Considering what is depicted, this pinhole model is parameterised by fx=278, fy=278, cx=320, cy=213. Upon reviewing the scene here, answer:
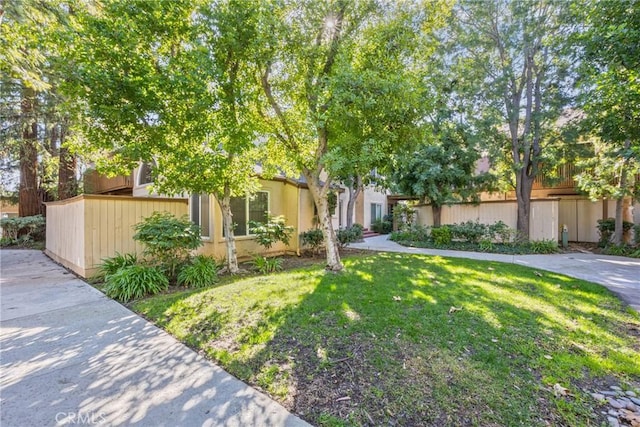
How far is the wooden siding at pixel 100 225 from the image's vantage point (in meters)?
6.53

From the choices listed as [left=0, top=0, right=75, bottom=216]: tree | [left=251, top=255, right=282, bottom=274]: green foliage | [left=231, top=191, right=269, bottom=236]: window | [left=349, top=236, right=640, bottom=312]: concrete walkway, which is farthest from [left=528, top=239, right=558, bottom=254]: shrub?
[left=0, top=0, right=75, bottom=216]: tree

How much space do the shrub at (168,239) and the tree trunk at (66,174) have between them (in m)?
10.2

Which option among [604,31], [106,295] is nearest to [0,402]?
[106,295]

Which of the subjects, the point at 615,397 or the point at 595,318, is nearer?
the point at 615,397

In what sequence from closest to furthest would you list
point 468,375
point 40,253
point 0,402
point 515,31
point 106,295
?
1. point 0,402
2. point 468,375
3. point 106,295
4. point 515,31
5. point 40,253

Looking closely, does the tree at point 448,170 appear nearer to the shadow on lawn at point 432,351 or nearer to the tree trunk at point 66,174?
the shadow on lawn at point 432,351

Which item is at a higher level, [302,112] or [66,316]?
[302,112]

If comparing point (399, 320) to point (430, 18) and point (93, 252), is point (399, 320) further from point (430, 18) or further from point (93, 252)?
point (93, 252)

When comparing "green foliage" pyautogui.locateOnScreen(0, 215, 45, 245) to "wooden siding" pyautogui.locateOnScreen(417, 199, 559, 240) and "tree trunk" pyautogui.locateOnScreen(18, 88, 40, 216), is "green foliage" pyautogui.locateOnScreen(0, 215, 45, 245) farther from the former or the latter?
"wooden siding" pyautogui.locateOnScreen(417, 199, 559, 240)

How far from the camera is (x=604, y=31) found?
5.71 meters

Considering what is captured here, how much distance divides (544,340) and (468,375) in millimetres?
1513

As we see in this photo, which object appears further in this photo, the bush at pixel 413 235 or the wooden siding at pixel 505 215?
the bush at pixel 413 235

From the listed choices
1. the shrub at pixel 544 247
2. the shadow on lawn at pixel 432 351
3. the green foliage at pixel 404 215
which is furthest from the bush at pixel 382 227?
the shadow on lawn at pixel 432 351

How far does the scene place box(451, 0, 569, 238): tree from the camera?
9.85 metres
